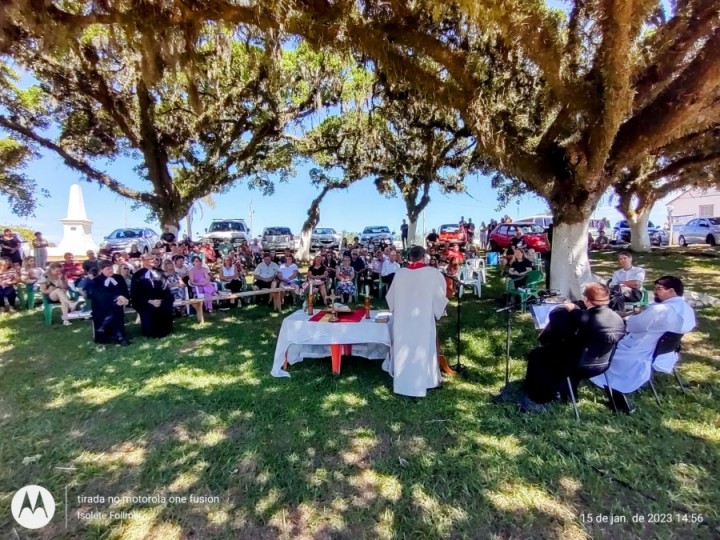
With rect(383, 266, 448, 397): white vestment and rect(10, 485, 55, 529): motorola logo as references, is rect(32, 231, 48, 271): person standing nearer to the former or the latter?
rect(10, 485, 55, 529): motorola logo

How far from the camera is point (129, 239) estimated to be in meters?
17.6

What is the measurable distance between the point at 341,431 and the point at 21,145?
17.6 metres

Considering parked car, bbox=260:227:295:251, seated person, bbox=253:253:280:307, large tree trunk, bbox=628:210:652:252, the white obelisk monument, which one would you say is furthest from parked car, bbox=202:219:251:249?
large tree trunk, bbox=628:210:652:252

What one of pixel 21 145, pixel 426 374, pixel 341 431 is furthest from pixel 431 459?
pixel 21 145

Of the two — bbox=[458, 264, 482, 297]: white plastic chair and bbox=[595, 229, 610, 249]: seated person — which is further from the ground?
bbox=[595, 229, 610, 249]: seated person

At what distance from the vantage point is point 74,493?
9.25 ft

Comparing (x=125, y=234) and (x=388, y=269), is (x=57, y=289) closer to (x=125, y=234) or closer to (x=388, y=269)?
(x=388, y=269)

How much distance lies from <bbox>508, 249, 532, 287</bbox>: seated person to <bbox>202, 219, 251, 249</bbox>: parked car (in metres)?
14.1

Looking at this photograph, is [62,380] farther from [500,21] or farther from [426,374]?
[500,21]

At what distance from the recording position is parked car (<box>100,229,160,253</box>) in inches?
659

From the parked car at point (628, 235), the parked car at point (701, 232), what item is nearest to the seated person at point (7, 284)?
the parked car at point (628, 235)

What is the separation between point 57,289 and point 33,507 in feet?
21.0

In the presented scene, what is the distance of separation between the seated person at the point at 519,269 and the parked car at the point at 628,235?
17.9 meters

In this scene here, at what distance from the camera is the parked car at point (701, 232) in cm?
2000
